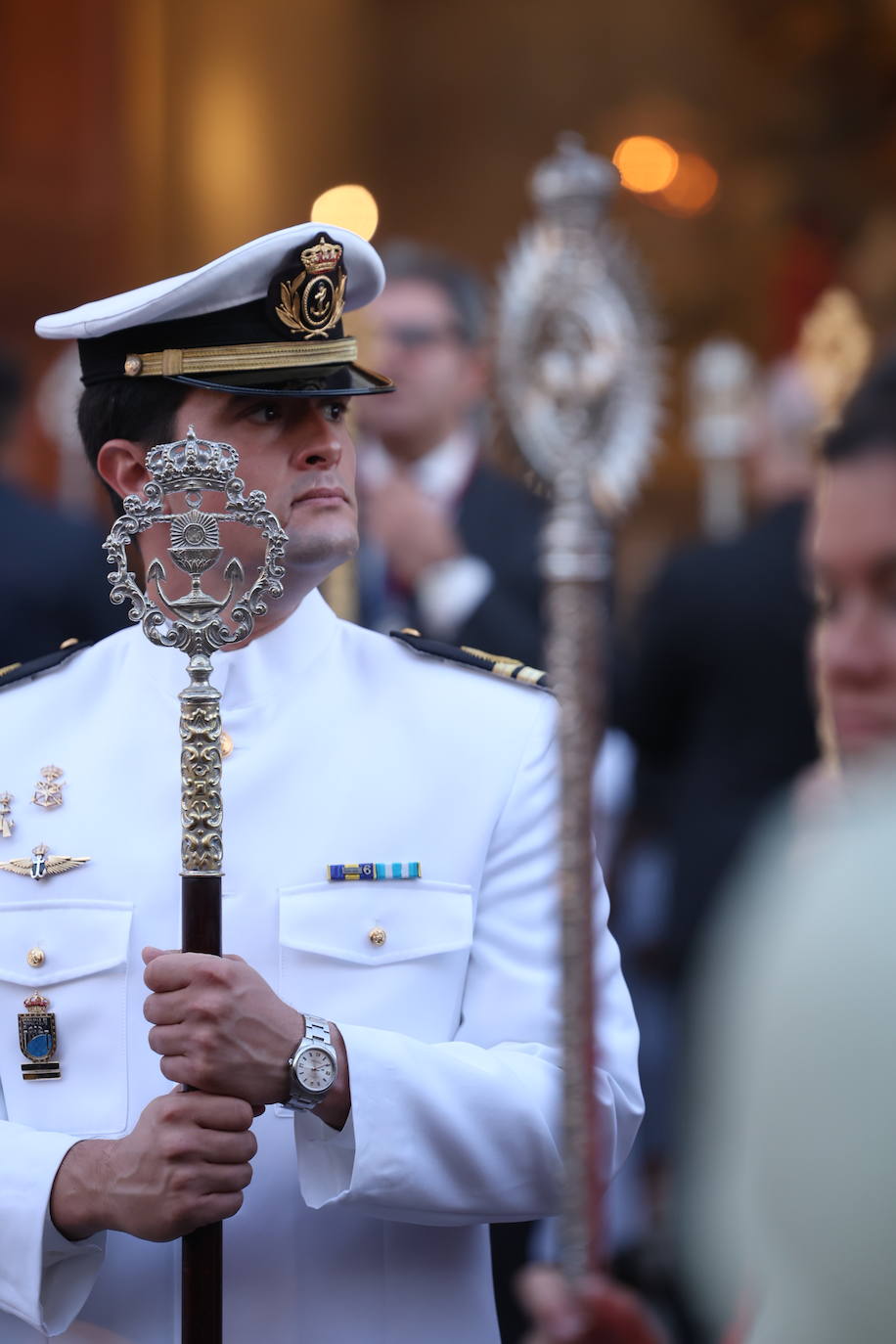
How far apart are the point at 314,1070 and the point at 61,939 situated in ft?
1.30

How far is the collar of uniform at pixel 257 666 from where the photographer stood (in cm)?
251

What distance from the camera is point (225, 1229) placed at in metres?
2.32

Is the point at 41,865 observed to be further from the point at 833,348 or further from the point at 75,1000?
the point at 833,348

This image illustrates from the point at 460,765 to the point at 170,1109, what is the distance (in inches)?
23.1

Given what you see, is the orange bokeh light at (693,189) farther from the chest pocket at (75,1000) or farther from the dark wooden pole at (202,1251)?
the dark wooden pole at (202,1251)

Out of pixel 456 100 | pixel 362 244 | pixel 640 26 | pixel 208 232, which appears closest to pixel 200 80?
pixel 208 232

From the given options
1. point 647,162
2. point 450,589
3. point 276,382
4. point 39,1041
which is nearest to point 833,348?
point 450,589

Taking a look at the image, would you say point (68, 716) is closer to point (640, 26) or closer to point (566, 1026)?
point (566, 1026)

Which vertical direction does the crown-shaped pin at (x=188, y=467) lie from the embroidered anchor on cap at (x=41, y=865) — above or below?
above

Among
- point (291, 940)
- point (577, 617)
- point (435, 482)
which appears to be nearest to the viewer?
point (577, 617)

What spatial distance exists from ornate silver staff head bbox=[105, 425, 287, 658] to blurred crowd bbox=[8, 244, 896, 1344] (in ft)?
1.80

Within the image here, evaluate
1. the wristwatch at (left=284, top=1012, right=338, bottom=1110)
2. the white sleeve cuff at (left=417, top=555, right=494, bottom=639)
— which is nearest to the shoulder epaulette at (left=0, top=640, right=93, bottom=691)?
the wristwatch at (left=284, top=1012, right=338, bottom=1110)

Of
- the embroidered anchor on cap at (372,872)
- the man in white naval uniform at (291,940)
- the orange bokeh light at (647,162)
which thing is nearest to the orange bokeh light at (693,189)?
the orange bokeh light at (647,162)

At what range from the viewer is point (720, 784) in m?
4.86
